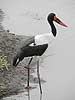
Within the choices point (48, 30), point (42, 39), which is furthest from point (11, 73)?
point (48, 30)

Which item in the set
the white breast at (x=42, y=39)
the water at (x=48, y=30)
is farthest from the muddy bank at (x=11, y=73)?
the white breast at (x=42, y=39)

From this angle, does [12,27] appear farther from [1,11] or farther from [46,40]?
[46,40]

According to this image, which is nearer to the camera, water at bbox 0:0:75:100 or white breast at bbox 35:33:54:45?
white breast at bbox 35:33:54:45

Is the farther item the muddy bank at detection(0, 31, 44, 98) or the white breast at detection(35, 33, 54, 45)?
the muddy bank at detection(0, 31, 44, 98)

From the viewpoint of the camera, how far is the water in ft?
25.9

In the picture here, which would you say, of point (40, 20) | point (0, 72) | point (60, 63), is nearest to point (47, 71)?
point (60, 63)

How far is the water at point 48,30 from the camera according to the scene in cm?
789

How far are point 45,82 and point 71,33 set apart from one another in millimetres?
3040

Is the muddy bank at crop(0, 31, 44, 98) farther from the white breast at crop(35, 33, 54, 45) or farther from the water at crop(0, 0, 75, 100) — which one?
the white breast at crop(35, 33, 54, 45)

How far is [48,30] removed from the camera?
440 inches

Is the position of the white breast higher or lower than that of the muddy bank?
higher

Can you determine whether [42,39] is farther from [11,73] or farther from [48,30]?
[48,30]

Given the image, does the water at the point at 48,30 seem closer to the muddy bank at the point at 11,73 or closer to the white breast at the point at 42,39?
the muddy bank at the point at 11,73

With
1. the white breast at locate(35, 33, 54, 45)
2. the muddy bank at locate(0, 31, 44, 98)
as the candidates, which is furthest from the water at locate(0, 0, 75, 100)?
the white breast at locate(35, 33, 54, 45)
